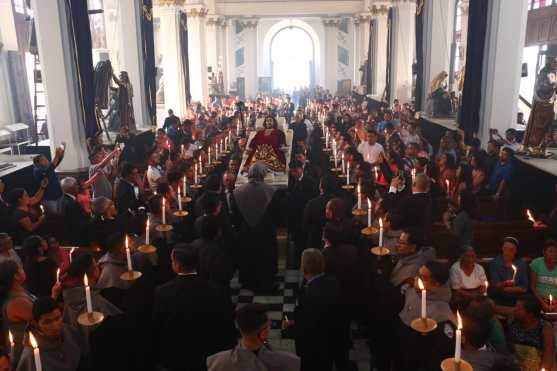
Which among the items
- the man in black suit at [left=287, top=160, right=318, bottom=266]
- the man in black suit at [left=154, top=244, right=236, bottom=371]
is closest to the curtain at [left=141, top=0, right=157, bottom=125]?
the man in black suit at [left=287, top=160, right=318, bottom=266]

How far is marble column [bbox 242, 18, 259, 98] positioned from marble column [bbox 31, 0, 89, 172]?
27.1 metres

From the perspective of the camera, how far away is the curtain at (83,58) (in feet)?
29.0

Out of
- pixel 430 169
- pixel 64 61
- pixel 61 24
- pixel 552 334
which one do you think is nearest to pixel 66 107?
pixel 64 61

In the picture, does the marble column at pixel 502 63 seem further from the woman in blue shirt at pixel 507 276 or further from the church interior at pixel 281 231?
the woman in blue shirt at pixel 507 276

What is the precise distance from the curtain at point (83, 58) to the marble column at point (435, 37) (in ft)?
31.4

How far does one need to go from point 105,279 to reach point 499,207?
5.22 m

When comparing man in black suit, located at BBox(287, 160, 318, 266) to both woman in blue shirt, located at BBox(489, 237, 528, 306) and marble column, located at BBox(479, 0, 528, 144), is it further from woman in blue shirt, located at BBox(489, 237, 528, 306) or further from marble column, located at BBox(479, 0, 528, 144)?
marble column, located at BBox(479, 0, 528, 144)

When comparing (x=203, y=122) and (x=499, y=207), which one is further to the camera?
(x=203, y=122)

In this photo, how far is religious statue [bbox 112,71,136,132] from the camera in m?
11.9

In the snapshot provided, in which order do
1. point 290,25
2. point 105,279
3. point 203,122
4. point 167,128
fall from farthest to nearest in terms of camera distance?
point 290,25, point 203,122, point 167,128, point 105,279

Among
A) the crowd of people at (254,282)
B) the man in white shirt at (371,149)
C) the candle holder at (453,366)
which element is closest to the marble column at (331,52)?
the man in white shirt at (371,149)

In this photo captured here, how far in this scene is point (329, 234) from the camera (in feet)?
14.3

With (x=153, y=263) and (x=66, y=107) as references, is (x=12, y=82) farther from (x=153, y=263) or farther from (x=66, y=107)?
(x=153, y=263)

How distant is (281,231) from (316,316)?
3.93 meters
